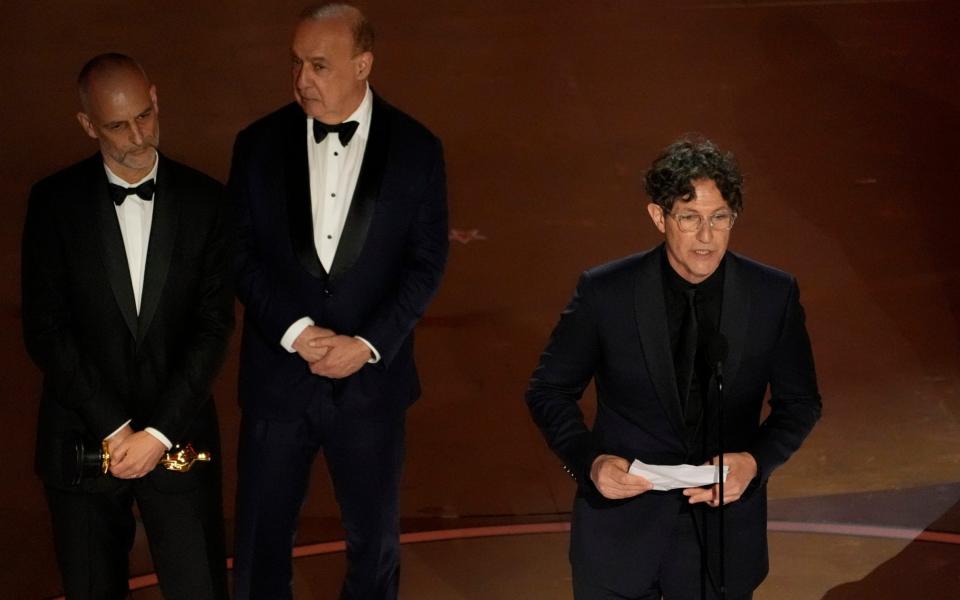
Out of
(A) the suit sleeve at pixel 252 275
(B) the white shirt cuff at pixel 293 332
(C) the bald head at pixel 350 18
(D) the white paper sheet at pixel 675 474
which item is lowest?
(D) the white paper sheet at pixel 675 474

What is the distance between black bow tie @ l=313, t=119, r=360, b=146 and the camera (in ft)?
13.5

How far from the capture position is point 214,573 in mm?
3852

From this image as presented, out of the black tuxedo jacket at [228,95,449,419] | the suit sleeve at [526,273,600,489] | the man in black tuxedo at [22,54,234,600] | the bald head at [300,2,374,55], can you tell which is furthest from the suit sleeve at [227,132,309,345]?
the suit sleeve at [526,273,600,489]

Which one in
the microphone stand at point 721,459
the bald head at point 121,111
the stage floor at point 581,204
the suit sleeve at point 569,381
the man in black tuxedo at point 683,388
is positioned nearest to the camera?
the microphone stand at point 721,459

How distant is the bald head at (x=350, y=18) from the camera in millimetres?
4094

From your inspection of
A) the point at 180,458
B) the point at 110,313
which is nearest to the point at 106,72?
the point at 110,313

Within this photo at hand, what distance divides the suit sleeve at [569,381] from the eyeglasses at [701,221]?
0.28m

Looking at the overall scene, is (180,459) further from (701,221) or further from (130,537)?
(701,221)

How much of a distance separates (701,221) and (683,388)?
38cm

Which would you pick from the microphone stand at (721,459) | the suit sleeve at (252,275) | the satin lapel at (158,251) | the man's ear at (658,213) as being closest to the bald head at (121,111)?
the satin lapel at (158,251)

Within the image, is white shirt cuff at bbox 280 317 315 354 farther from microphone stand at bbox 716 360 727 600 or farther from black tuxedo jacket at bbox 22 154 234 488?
microphone stand at bbox 716 360 727 600

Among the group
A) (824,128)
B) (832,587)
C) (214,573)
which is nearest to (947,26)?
(824,128)

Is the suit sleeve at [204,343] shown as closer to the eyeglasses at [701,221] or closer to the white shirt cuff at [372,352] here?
the white shirt cuff at [372,352]

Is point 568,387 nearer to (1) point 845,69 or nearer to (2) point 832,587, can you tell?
(2) point 832,587
